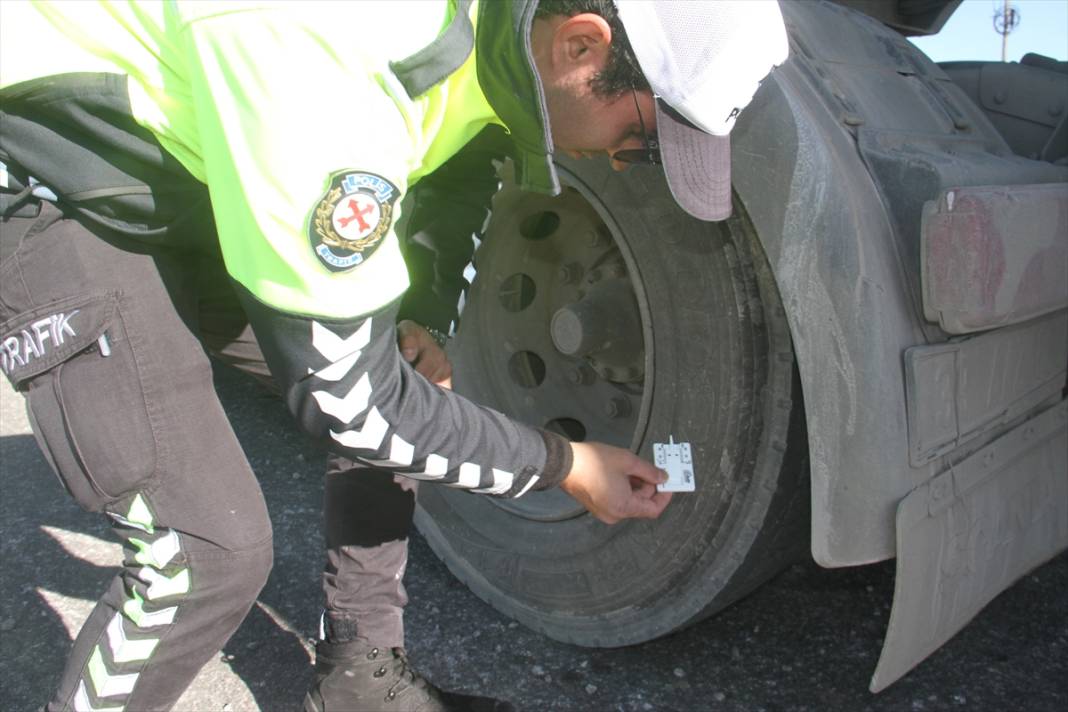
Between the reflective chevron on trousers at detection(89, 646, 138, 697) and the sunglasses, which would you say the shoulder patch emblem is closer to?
the sunglasses

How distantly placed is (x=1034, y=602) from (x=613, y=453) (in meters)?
1.09

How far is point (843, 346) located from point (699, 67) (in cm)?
46

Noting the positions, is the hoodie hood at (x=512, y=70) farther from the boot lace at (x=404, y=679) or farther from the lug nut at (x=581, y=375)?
the boot lace at (x=404, y=679)

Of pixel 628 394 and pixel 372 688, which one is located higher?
pixel 628 394

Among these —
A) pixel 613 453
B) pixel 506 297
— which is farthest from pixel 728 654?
pixel 506 297

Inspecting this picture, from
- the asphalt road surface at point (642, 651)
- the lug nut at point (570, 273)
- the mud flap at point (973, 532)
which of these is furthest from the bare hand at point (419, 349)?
the mud flap at point (973, 532)

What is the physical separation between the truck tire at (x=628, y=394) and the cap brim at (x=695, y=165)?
12cm

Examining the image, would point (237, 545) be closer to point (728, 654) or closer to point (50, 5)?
point (50, 5)

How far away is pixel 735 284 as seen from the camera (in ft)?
4.84

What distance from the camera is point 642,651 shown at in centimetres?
191

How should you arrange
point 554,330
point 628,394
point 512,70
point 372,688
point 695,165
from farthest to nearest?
1. point 628,394
2. point 554,330
3. point 372,688
4. point 695,165
5. point 512,70

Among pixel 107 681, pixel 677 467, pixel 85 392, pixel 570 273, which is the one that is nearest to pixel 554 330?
pixel 570 273

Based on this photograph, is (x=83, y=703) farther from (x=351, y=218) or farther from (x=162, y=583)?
(x=351, y=218)

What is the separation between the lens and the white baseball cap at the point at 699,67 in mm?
1154
